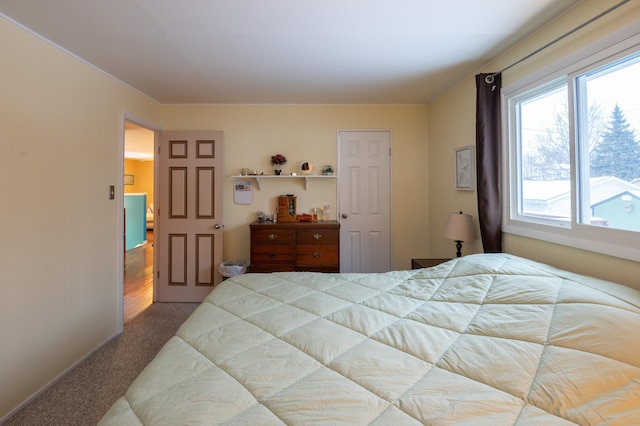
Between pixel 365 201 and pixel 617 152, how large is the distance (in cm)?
245

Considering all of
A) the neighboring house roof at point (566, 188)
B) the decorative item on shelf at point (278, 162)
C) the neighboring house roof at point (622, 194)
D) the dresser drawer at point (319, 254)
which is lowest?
the dresser drawer at point (319, 254)

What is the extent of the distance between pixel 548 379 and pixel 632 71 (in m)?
1.65

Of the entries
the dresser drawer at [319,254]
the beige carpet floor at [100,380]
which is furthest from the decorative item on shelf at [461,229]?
the beige carpet floor at [100,380]

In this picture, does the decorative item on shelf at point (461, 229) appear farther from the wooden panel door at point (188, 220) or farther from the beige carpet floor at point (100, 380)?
the beige carpet floor at point (100, 380)

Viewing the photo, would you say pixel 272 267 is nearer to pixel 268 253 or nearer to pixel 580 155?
pixel 268 253

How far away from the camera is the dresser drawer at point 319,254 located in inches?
129

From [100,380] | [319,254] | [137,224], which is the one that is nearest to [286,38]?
[319,254]

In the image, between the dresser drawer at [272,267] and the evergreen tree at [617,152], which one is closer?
the evergreen tree at [617,152]

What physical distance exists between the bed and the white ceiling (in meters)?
1.68

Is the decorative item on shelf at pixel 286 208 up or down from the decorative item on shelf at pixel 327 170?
down

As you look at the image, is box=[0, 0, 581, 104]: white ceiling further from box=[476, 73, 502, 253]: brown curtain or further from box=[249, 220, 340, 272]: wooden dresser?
box=[249, 220, 340, 272]: wooden dresser

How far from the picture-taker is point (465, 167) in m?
2.89

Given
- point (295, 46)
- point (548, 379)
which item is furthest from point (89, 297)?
point (548, 379)

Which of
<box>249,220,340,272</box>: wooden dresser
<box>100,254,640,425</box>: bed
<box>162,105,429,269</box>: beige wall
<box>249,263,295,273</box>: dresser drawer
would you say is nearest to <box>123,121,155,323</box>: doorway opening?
<box>162,105,429,269</box>: beige wall
